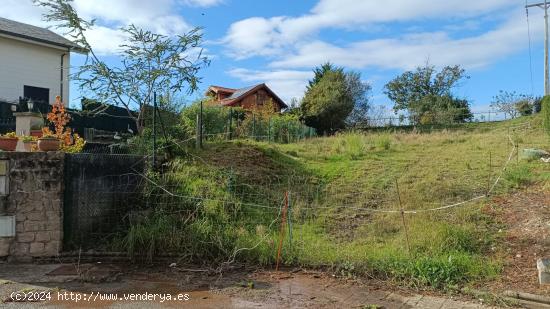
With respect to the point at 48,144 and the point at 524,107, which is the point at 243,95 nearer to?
the point at 524,107

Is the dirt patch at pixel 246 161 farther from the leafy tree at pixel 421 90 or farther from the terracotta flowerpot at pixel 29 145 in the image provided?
the leafy tree at pixel 421 90

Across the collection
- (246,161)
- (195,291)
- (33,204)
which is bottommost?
(195,291)

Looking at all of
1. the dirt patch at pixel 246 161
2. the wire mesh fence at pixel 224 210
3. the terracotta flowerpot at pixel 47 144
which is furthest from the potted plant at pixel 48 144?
the dirt patch at pixel 246 161

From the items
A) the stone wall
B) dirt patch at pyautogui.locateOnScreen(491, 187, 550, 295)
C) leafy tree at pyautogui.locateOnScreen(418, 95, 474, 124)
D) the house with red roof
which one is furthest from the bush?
Answer: the stone wall

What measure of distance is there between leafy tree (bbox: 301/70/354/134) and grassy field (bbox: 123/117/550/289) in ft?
64.7

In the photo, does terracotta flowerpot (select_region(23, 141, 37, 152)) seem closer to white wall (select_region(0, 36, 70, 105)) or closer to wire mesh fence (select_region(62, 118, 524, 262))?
wire mesh fence (select_region(62, 118, 524, 262))

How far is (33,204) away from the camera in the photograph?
736 cm

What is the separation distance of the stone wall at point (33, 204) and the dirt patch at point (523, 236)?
627cm

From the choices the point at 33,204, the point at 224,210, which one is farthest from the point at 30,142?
the point at 224,210

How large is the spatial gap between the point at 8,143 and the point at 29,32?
47.7ft

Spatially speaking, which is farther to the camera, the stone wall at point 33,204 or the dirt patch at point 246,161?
the dirt patch at point 246,161

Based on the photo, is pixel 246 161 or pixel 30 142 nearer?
pixel 30 142

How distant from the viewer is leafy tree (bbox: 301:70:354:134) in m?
32.1

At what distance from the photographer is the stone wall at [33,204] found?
7.27 m
